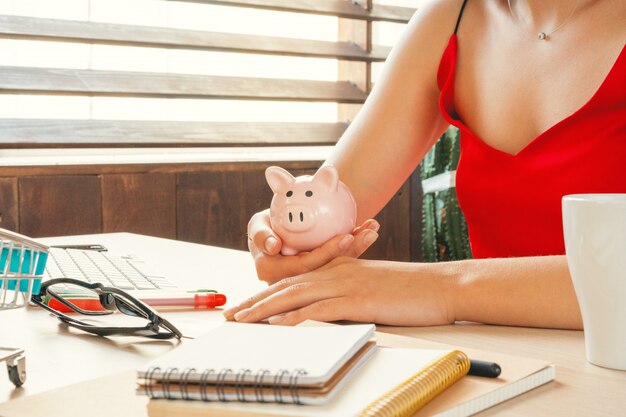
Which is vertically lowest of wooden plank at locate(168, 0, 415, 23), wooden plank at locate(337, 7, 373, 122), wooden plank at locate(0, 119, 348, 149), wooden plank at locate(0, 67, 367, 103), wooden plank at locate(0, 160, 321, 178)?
wooden plank at locate(0, 160, 321, 178)

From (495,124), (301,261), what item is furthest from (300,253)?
(495,124)

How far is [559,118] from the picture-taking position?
1.33 metres

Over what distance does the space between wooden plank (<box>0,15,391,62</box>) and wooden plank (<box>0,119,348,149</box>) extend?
226 mm

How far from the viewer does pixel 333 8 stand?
2.64m

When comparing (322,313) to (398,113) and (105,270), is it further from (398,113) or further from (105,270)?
(398,113)

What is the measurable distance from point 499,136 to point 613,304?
30.6 inches

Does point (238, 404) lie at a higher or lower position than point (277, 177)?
lower

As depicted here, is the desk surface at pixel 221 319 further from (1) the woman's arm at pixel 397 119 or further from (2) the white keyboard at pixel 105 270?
(1) the woman's arm at pixel 397 119

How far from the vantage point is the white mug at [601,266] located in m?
0.64

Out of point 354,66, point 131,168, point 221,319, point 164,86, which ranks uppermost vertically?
point 354,66

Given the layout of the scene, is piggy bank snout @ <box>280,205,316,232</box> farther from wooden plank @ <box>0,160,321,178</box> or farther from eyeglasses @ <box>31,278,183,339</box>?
wooden plank @ <box>0,160,321,178</box>

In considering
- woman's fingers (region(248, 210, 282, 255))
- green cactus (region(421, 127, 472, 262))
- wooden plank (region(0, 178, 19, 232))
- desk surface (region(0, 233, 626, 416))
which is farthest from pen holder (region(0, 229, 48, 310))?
green cactus (region(421, 127, 472, 262))

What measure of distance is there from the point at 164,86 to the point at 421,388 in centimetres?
194

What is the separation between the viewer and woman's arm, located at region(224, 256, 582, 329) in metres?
0.84
